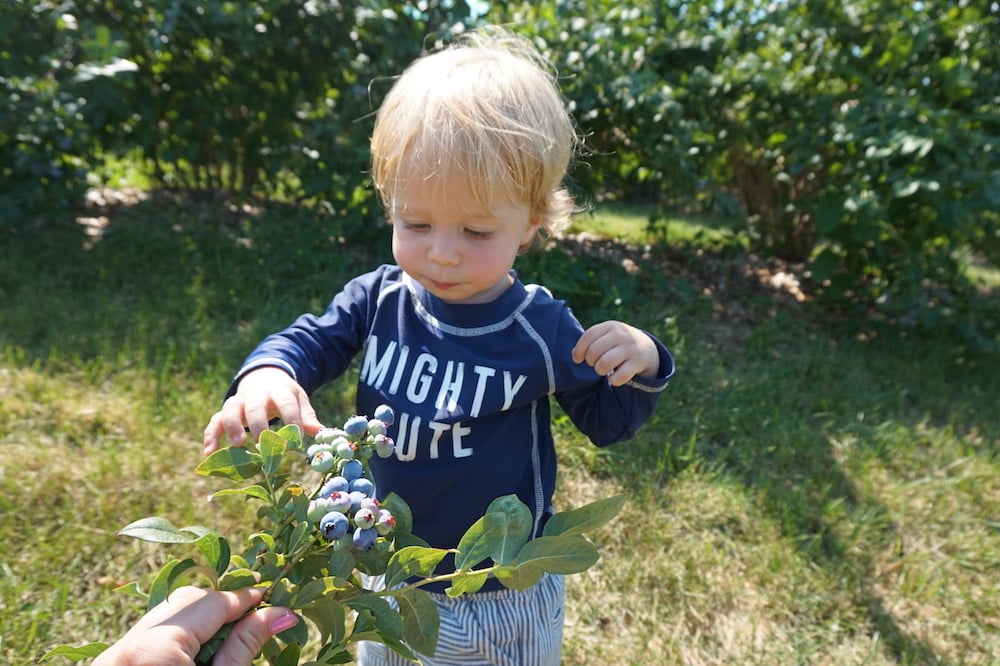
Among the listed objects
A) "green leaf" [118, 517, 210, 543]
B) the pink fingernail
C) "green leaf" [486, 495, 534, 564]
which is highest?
"green leaf" [486, 495, 534, 564]

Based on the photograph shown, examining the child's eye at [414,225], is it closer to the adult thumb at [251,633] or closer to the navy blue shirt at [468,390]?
the navy blue shirt at [468,390]

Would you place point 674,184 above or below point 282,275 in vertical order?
above

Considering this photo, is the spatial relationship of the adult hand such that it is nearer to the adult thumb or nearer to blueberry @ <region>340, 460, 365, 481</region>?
the adult thumb

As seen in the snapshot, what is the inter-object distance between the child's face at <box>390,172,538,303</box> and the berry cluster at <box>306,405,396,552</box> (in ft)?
1.14

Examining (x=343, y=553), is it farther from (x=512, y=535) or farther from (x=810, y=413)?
(x=810, y=413)

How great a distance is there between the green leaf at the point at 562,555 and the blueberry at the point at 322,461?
0.79 ft

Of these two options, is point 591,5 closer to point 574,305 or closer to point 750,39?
point 750,39

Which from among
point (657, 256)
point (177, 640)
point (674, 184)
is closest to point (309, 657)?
point (177, 640)

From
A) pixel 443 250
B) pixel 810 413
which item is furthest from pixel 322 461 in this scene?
pixel 810 413

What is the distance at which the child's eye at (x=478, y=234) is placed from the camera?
1.17m

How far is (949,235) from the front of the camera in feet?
10.6

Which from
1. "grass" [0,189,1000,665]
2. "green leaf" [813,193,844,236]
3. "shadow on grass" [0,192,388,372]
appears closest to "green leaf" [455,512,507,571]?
"grass" [0,189,1000,665]

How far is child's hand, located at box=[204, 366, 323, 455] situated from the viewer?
1028 millimetres

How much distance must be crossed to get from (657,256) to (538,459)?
272cm
